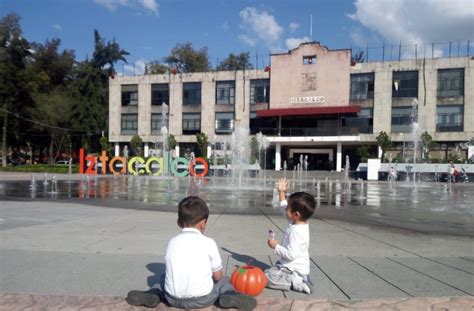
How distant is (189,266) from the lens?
137 inches

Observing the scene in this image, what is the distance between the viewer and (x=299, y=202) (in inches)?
171

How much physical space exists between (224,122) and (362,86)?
1789cm

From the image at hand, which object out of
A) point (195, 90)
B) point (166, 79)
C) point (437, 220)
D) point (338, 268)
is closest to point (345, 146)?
point (195, 90)

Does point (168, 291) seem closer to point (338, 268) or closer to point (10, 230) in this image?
point (338, 268)

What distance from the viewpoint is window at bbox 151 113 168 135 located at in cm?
5309

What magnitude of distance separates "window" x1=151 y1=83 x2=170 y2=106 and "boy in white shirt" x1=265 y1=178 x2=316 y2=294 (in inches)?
2002

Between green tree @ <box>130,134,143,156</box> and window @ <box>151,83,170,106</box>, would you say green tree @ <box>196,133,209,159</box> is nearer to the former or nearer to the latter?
window @ <box>151,83,170,106</box>

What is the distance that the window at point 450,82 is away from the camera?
4244 centimetres

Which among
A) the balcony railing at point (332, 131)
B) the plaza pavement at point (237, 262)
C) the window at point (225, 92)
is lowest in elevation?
the plaza pavement at point (237, 262)

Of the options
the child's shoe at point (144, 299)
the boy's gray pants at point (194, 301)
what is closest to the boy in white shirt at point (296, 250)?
the boy's gray pants at point (194, 301)

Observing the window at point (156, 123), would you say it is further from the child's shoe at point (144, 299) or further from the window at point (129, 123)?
the child's shoe at point (144, 299)

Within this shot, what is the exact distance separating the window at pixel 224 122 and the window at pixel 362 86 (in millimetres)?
15563

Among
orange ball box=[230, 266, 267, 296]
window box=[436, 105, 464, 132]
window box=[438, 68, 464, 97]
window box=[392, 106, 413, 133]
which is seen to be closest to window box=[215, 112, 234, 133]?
window box=[392, 106, 413, 133]

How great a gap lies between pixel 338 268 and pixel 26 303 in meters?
3.80
